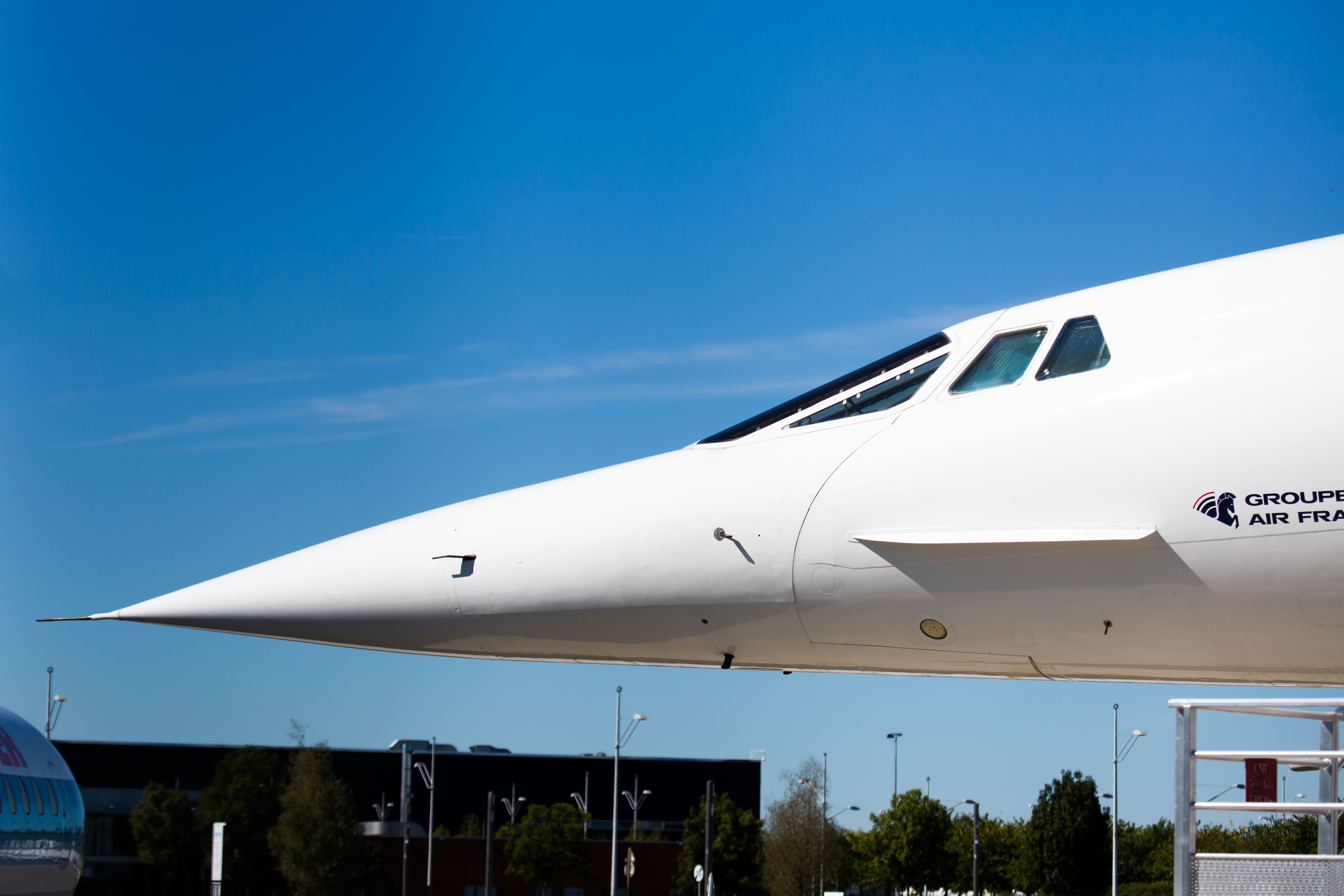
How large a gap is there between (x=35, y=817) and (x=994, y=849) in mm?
60013

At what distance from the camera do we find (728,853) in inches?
2274

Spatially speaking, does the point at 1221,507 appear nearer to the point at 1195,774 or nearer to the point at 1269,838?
the point at 1195,774

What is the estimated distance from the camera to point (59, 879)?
1984 cm

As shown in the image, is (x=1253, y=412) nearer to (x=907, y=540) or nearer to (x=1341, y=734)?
(x=907, y=540)

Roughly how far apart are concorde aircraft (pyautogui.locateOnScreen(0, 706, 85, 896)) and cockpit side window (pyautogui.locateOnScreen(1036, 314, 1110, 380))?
53.8ft

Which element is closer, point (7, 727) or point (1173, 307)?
point (1173, 307)

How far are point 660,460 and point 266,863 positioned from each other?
51.5 m

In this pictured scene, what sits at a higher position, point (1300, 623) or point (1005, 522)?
point (1005, 522)

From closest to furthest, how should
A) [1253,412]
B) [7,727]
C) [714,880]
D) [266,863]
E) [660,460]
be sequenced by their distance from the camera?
[1253,412] < [660,460] < [7,727] < [266,863] < [714,880]

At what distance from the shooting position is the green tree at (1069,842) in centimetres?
5159

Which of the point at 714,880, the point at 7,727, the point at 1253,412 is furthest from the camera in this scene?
the point at 714,880

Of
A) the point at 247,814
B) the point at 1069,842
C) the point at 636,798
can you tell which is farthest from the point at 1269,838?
the point at 636,798

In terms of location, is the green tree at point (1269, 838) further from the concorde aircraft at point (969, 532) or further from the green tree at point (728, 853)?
the green tree at point (728, 853)

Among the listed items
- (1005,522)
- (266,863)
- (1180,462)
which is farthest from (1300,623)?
(266,863)
